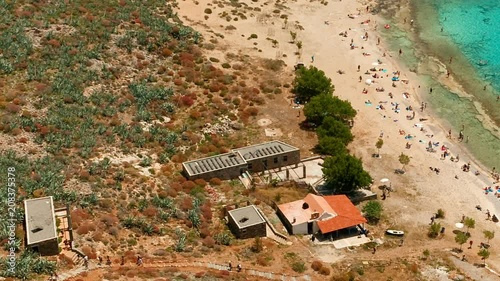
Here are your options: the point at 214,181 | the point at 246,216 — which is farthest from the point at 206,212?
the point at 214,181

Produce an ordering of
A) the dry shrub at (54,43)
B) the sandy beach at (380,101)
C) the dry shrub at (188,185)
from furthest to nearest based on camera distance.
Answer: the dry shrub at (54,43)
the sandy beach at (380,101)
the dry shrub at (188,185)

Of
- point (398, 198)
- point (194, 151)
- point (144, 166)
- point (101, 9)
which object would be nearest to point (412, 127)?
point (398, 198)

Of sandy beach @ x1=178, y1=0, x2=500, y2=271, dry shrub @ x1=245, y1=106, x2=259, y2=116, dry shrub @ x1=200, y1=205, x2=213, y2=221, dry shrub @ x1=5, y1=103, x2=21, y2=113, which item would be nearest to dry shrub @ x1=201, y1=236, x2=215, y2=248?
dry shrub @ x1=200, y1=205, x2=213, y2=221

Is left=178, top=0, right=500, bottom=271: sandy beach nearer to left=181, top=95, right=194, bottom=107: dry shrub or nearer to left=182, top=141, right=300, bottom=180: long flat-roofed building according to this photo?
left=182, top=141, right=300, bottom=180: long flat-roofed building

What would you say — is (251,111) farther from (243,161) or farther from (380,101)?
(380,101)

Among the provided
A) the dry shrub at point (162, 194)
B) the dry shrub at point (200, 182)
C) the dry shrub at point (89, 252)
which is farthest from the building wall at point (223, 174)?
the dry shrub at point (89, 252)

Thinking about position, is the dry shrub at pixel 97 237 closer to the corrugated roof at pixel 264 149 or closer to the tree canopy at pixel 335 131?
the corrugated roof at pixel 264 149

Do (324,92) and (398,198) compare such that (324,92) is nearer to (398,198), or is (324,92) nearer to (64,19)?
(398,198)
